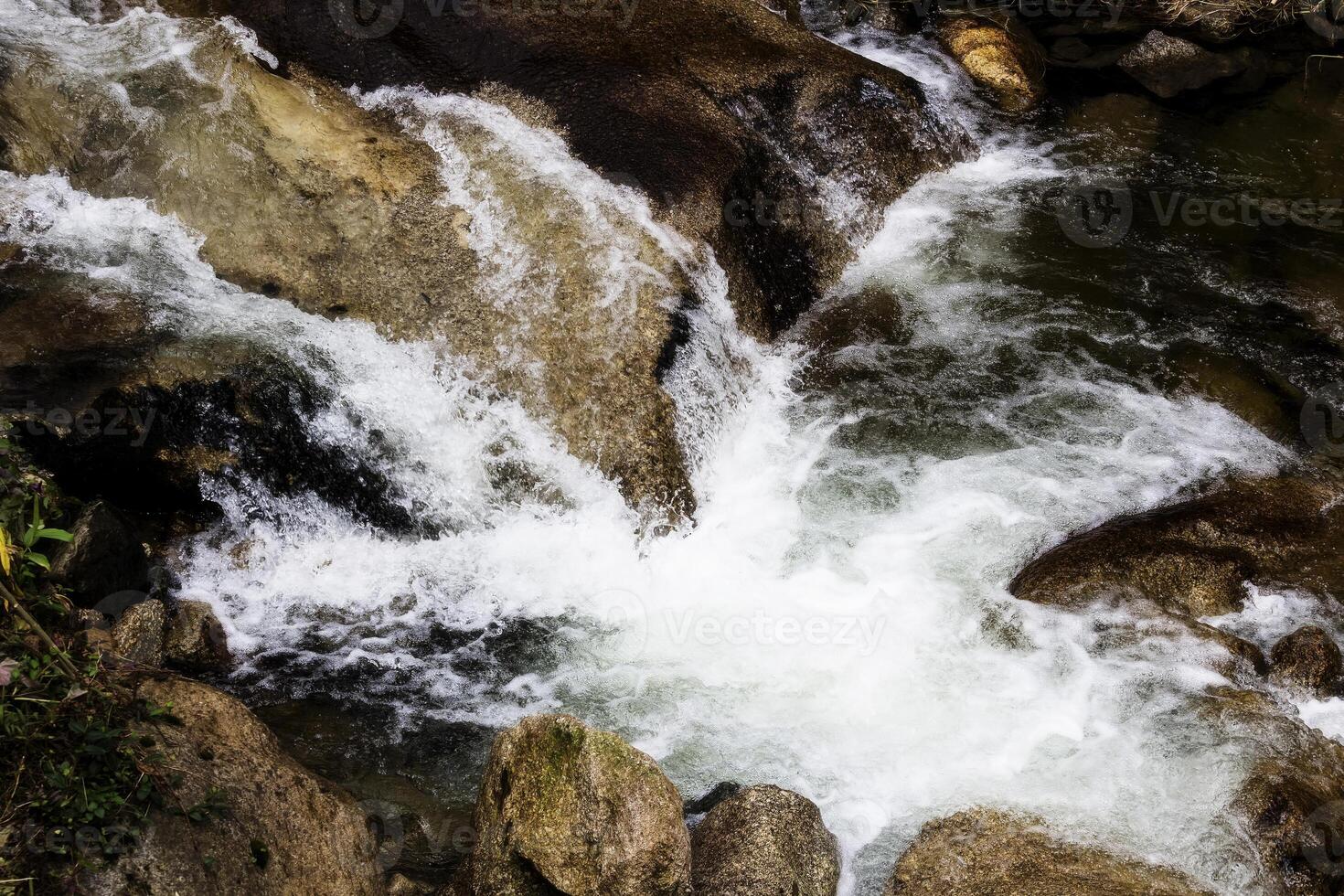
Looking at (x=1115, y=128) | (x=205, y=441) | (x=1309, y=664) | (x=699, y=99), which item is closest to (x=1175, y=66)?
(x=1115, y=128)

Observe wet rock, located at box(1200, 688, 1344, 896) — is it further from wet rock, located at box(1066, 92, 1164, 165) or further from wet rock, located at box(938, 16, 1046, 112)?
wet rock, located at box(938, 16, 1046, 112)

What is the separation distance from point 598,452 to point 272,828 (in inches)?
132

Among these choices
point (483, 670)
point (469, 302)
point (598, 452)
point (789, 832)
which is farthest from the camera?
point (469, 302)

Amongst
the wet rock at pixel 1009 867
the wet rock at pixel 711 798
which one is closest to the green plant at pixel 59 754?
the wet rock at pixel 711 798

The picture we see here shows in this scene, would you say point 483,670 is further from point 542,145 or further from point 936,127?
point 936,127

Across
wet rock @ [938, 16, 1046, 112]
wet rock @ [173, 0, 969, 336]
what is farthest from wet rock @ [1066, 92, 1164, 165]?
wet rock @ [173, 0, 969, 336]

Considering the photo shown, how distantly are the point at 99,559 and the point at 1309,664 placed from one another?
7196mm

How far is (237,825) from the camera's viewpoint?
4.26 meters

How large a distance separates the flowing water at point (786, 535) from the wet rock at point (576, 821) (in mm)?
978

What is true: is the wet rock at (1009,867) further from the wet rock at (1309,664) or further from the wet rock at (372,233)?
the wet rock at (372,233)

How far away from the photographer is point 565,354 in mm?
7184

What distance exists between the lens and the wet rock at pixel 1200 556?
641 centimetres

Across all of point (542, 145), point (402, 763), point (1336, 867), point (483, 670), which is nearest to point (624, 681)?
point (483, 670)

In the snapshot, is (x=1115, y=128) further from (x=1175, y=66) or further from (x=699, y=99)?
(x=699, y=99)
